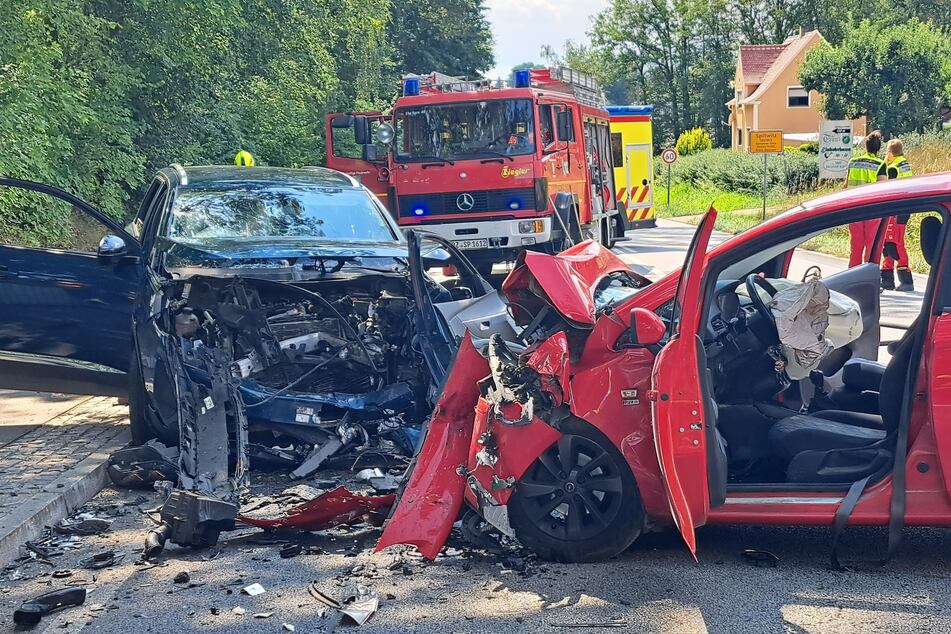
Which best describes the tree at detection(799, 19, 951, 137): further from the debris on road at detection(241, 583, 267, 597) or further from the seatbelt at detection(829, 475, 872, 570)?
the debris on road at detection(241, 583, 267, 597)

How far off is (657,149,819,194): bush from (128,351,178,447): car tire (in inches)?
1322

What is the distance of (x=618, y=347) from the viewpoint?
482 centimetres

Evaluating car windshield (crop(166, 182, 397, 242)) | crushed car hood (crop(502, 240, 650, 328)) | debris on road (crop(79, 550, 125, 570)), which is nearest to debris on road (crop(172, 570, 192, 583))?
debris on road (crop(79, 550, 125, 570))

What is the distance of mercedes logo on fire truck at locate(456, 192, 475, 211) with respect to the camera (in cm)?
1605

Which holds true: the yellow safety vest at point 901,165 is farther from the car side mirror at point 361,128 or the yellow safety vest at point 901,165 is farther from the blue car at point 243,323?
the blue car at point 243,323

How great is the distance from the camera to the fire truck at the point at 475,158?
1566cm

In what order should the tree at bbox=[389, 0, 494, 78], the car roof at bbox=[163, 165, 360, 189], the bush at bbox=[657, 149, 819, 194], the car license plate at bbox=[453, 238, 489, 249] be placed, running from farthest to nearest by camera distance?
the tree at bbox=[389, 0, 494, 78]
the bush at bbox=[657, 149, 819, 194]
the car license plate at bbox=[453, 238, 489, 249]
the car roof at bbox=[163, 165, 360, 189]

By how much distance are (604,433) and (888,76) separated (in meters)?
48.8

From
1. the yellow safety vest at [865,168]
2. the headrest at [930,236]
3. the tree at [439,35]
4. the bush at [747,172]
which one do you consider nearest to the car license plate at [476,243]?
the yellow safety vest at [865,168]

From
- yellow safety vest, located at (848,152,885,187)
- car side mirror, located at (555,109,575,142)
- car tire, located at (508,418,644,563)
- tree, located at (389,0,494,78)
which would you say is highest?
tree, located at (389,0,494,78)

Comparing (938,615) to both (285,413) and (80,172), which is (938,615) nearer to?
(285,413)

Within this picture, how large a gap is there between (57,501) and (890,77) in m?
49.0

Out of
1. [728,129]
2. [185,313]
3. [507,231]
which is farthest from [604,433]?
[728,129]

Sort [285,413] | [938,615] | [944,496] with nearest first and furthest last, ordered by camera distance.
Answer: [938,615]
[944,496]
[285,413]
